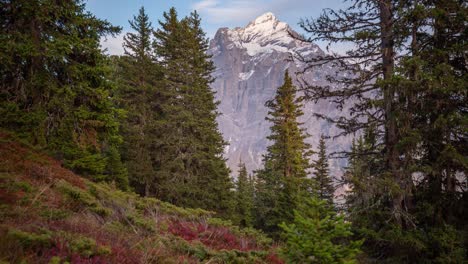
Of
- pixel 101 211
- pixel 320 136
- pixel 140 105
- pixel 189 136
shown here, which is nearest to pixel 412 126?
pixel 320 136

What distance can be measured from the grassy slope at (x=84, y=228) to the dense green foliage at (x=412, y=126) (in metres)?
3.60

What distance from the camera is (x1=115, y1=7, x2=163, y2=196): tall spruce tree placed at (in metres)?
22.8

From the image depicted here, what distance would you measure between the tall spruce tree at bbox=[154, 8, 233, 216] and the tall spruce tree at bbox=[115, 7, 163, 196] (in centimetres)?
144

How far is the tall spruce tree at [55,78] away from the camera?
10.8 metres

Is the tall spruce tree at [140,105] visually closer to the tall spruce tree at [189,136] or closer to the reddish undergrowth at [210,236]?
the tall spruce tree at [189,136]

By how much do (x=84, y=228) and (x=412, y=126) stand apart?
8.93m

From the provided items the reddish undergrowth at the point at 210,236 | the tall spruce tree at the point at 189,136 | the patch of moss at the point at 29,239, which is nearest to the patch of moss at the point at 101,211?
the reddish undergrowth at the point at 210,236

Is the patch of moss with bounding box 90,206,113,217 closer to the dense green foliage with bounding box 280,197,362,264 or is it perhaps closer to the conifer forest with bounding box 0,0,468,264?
the conifer forest with bounding box 0,0,468,264

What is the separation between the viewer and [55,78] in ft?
38.7

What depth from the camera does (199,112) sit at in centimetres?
2248

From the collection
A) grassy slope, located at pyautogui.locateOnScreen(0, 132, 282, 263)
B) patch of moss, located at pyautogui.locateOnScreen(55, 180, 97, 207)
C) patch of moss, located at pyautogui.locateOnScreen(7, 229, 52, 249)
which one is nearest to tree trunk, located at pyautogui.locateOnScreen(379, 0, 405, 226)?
grassy slope, located at pyautogui.locateOnScreen(0, 132, 282, 263)

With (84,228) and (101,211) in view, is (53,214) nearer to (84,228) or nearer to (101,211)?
(84,228)

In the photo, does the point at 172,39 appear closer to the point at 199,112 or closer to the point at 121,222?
the point at 199,112

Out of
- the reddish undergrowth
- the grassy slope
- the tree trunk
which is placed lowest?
the reddish undergrowth
